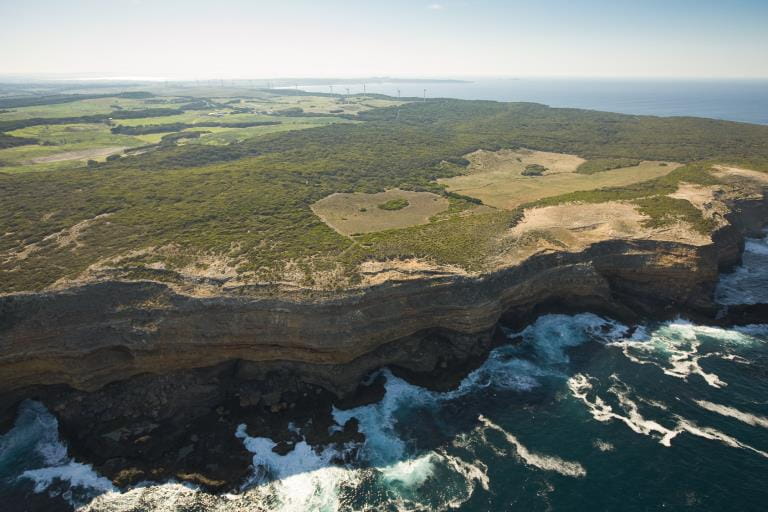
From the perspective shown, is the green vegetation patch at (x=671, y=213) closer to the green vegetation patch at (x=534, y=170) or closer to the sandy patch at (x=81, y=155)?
the green vegetation patch at (x=534, y=170)

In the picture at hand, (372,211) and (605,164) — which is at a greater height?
(605,164)

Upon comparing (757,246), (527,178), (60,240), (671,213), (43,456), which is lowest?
(43,456)

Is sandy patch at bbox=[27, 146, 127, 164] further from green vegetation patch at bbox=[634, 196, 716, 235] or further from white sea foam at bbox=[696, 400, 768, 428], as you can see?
white sea foam at bbox=[696, 400, 768, 428]

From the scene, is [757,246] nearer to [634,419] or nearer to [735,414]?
[735,414]

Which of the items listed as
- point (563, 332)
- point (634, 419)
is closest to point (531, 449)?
point (634, 419)

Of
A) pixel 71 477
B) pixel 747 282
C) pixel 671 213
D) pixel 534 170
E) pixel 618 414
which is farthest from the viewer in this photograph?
pixel 534 170

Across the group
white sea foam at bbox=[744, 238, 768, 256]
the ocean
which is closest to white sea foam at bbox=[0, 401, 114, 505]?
the ocean

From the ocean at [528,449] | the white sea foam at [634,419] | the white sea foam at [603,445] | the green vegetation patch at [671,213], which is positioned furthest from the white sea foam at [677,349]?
the green vegetation patch at [671,213]
